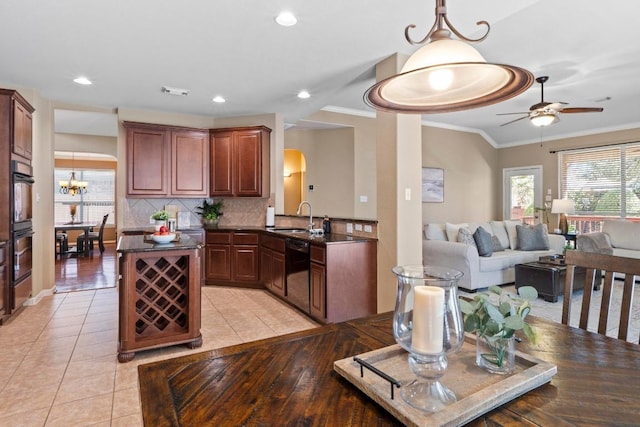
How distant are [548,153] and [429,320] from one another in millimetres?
8226

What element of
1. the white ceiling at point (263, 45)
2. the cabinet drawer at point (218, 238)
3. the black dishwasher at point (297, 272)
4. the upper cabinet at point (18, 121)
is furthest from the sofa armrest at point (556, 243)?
the upper cabinet at point (18, 121)

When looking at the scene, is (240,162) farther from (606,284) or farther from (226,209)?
(606,284)

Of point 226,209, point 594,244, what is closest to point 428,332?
point 226,209

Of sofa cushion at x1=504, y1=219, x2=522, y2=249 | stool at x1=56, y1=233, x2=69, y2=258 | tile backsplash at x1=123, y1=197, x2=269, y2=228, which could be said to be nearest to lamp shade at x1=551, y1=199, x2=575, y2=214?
sofa cushion at x1=504, y1=219, x2=522, y2=249

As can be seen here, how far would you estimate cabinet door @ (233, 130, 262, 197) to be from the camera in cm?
522

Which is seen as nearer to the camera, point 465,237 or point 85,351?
point 85,351

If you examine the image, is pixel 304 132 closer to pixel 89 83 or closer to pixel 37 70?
pixel 89 83

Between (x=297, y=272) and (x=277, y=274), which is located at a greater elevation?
(x=297, y=272)

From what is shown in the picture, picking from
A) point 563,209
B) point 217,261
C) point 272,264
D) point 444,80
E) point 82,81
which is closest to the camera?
point 444,80

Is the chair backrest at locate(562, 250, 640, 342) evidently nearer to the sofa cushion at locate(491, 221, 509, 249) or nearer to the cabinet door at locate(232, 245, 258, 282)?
the cabinet door at locate(232, 245, 258, 282)

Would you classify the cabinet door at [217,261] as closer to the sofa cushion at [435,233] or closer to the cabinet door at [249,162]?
the cabinet door at [249,162]

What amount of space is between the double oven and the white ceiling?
112 cm

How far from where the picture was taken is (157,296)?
2.91 m

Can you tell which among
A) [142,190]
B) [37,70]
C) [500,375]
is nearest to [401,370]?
[500,375]
